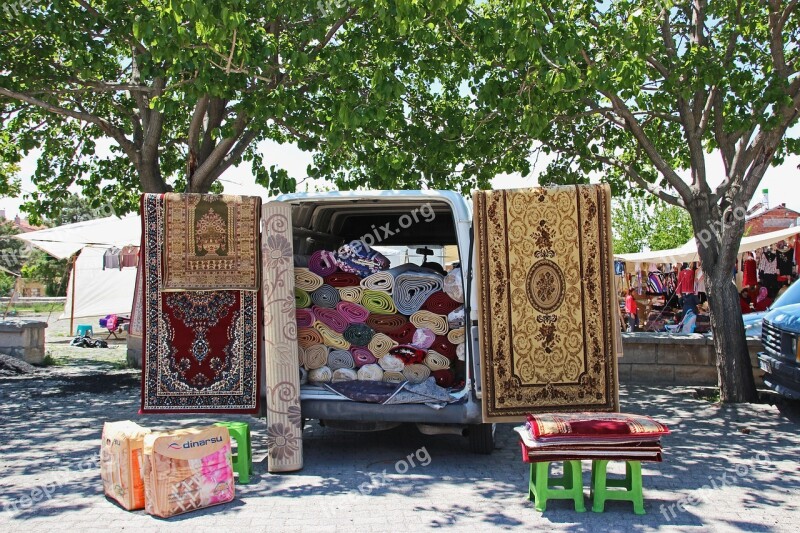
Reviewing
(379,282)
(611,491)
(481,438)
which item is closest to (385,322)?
(379,282)

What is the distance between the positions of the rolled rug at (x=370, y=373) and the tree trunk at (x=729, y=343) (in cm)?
486

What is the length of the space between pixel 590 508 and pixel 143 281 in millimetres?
4048

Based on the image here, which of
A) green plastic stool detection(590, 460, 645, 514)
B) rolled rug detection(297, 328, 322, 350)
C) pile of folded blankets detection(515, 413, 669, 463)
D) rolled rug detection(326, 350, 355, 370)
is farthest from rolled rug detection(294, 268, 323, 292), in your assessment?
green plastic stool detection(590, 460, 645, 514)

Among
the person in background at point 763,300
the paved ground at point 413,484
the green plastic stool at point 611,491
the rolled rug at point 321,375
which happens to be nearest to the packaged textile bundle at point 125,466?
the paved ground at point 413,484

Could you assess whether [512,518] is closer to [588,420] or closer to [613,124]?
[588,420]

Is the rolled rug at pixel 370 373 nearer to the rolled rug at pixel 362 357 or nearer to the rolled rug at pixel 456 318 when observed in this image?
the rolled rug at pixel 362 357

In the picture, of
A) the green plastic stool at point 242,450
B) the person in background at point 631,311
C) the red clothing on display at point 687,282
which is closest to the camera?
the green plastic stool at point 242,450

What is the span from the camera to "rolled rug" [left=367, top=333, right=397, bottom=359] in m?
6.61

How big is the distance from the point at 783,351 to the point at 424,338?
4.12 meters

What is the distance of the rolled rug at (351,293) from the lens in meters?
6.66

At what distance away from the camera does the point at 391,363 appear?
6.55 metres

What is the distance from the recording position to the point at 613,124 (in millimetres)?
11453

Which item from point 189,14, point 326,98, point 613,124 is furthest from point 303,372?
point 613,124
